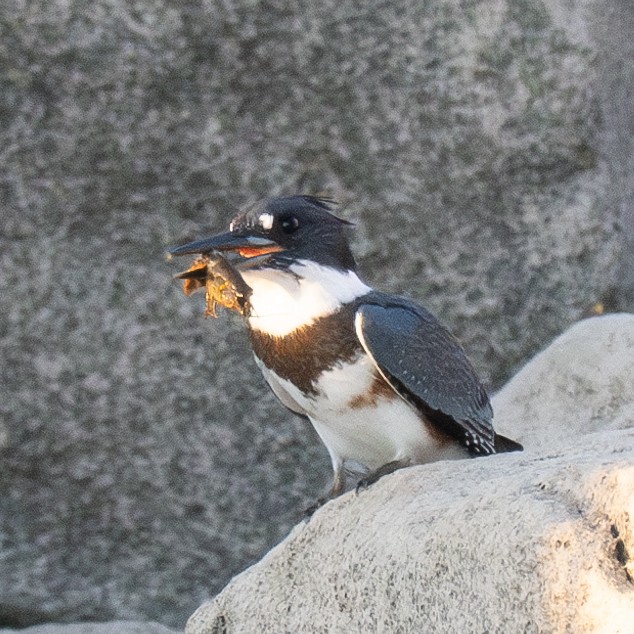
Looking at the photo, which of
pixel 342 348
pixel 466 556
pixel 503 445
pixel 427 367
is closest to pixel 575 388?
pixel 503 445

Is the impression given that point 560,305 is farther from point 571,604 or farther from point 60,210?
point 571,604

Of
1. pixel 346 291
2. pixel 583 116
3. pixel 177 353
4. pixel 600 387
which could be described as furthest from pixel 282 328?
pixel 583 116

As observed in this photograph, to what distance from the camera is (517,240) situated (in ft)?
13.9

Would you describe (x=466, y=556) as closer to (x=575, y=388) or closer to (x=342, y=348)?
(x=342, y=348)

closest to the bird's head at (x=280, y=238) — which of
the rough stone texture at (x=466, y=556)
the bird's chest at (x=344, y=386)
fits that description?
the bird's chest at (x=344, y=386)

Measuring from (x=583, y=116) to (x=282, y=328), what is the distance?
1520 mm

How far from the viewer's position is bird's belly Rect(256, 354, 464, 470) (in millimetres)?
3158

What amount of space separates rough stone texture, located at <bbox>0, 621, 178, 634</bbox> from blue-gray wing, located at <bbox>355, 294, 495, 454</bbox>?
1177 mm

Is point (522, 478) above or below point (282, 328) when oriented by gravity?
below

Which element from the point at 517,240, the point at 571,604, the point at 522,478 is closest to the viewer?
the point at 571,604

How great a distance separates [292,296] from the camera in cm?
321

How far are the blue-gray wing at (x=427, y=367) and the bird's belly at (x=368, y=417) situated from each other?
33 millimetres

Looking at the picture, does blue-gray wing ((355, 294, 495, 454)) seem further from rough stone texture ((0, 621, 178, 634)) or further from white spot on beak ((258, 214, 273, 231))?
rough stone texture ((0, 621, 178, 634))

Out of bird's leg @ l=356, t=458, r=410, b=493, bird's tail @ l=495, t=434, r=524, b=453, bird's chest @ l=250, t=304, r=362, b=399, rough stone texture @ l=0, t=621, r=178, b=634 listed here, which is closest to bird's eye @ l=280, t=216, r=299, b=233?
bird's chest @ l=250, t=304, r=362, b=399
